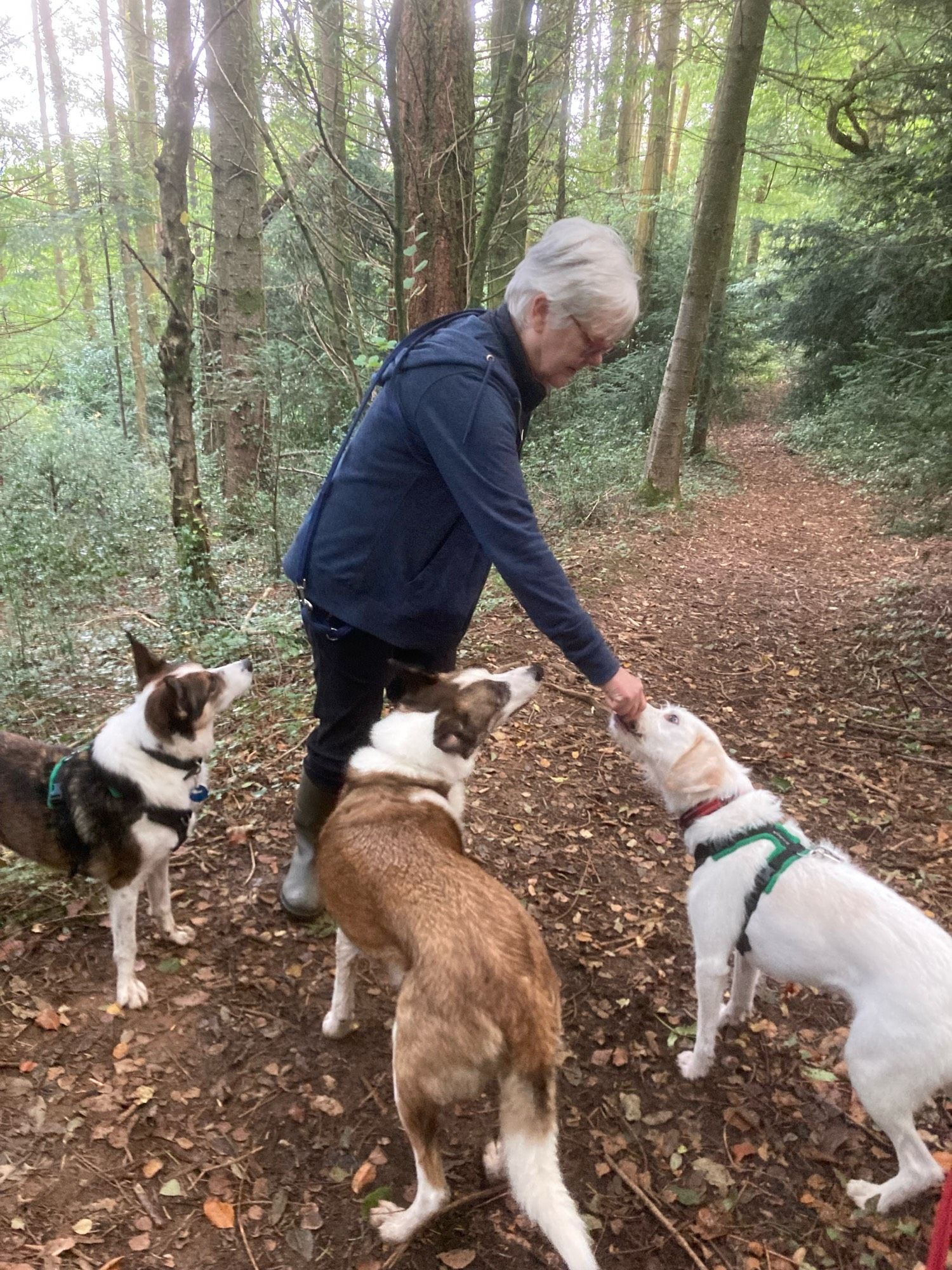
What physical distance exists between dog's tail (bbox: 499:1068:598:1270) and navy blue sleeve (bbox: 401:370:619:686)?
140 centimetres

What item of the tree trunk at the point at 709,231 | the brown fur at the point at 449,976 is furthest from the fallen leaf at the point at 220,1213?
the tree trunk at the point at 709,231

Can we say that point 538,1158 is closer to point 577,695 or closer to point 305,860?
point 305,860

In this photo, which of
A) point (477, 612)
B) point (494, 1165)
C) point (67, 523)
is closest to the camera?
point (494, 1165)

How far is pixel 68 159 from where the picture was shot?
11.1m

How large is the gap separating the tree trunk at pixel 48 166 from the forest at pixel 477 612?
186mm

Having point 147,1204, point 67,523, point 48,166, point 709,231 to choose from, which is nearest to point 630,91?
point 709,231

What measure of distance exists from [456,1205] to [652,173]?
19.6 metres

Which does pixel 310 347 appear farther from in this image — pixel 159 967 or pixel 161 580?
pixel 159 967

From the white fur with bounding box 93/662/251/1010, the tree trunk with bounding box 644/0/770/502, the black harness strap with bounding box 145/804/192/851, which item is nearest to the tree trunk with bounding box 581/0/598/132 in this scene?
the tree trunk with bounding box 644/0/770/502

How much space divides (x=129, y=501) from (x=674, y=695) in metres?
7.51

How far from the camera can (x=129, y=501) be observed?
9.41 meters

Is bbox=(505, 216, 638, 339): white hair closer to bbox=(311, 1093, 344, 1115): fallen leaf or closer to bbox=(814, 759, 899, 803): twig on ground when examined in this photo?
bbox=(311, 1093, 344, 1115): fallen leaf

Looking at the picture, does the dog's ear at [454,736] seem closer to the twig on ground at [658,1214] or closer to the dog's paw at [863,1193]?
the twig on ground at [658,1214]

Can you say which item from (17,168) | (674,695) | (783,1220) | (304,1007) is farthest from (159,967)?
(17,168)
